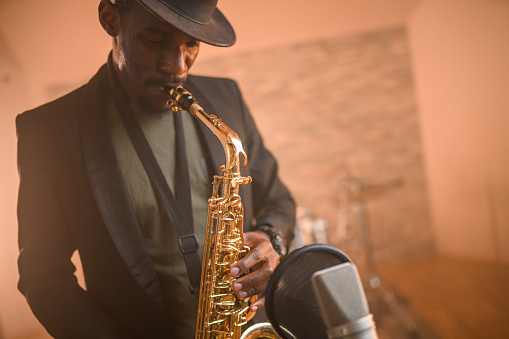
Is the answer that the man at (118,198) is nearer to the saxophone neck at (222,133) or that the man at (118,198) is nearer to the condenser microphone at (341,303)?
the saxophone neck at (222,133)

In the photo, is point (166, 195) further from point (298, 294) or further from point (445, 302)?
point (445, 302)

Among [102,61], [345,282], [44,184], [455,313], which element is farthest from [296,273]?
[455,313]

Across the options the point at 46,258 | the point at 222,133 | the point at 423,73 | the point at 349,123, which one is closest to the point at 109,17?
the point at 222,133

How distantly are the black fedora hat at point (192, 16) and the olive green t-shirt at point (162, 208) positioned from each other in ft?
1.01

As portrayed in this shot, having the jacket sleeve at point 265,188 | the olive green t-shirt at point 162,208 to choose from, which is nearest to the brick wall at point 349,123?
the jacket sleeve at point 265,188

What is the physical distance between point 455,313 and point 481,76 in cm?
275

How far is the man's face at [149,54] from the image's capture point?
1.11m

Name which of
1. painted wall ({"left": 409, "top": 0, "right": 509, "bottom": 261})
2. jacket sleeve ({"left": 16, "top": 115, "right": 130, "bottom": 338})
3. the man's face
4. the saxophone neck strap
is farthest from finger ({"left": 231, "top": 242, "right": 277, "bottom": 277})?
painted wall ({"left": 409, "top": 0, "right": 509, "bottom": 261})

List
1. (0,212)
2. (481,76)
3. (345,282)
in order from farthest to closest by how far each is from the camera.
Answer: (481,76) → (0,212) → (345,282)

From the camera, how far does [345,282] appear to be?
0.78 m

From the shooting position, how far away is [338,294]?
773 mm

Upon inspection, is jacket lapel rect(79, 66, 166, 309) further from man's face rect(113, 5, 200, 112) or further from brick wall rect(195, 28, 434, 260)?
brick wall rect(195, 28, 434, 260)

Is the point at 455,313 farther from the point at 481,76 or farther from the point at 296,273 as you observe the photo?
the point at 296,273

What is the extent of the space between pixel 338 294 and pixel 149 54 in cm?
82
